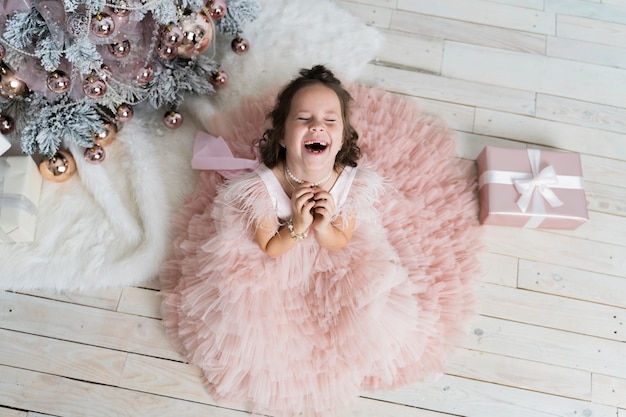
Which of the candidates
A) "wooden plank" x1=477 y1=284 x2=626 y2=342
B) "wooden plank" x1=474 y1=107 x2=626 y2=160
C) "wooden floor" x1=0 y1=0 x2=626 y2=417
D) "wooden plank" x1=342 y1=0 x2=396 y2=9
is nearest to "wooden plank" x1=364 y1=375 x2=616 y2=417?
"wooden floor" x1=0 y1=0 x2=626 y2=417

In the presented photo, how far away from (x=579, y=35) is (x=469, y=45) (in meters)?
0.38

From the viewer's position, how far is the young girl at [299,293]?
115cm

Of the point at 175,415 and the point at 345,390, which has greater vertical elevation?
the point at 345,390

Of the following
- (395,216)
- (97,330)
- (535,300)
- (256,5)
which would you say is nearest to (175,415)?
(97,330)

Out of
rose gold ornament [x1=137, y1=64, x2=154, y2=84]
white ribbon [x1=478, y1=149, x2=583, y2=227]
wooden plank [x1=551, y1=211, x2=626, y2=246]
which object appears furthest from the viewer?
wooden plank [x1=551, y1=211, x2=626, y2=246]

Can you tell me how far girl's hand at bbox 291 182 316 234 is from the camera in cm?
108

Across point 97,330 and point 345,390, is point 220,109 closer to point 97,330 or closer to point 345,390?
point 97,330

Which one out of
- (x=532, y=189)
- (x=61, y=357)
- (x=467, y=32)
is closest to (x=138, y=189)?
(x=61, y=357)

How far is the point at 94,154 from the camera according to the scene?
4.50 ft

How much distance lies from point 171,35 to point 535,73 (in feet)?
3.74

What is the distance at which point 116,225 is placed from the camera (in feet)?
4.53

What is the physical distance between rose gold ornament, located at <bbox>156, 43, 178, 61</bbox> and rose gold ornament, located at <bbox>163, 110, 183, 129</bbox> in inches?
8.3

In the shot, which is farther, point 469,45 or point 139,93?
point 469,45

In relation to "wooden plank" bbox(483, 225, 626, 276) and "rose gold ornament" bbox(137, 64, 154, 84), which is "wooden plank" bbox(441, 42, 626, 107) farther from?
"rose gold ornament" bbox(137, 64, 154, 84)
